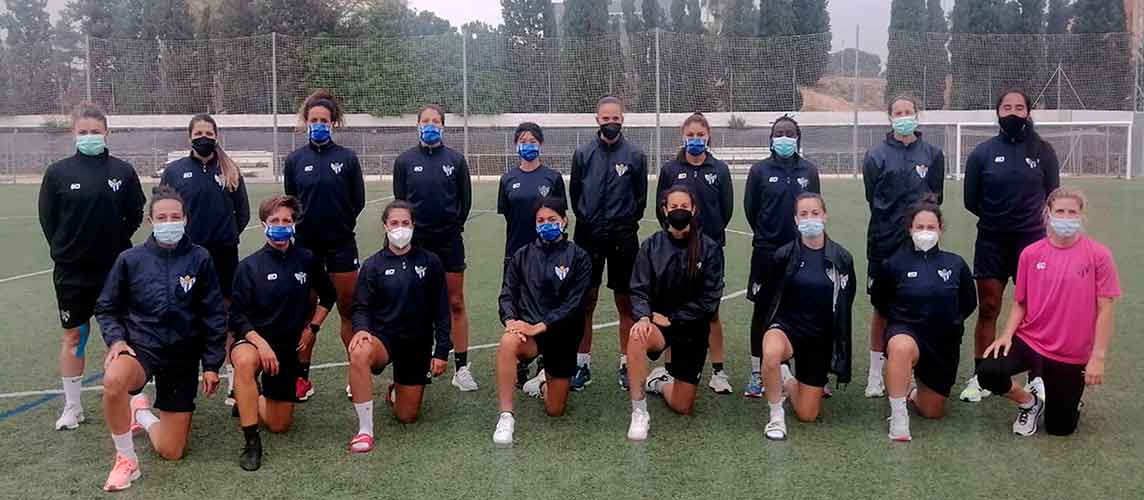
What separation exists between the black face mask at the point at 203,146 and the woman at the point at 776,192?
3362 mm

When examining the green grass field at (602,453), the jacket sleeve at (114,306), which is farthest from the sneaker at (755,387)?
the jacket sleeve at (114,306)

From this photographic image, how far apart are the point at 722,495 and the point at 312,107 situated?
3574mm

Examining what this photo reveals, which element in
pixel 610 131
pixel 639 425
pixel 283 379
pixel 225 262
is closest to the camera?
pixel 639 425

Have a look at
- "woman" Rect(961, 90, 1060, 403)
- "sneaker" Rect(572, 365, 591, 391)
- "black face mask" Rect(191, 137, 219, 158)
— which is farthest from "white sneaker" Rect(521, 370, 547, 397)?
"woman" Rect(961, 90, 1060, 403)

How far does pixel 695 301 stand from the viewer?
5.48 meters

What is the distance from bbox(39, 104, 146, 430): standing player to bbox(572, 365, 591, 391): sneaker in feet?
9.42

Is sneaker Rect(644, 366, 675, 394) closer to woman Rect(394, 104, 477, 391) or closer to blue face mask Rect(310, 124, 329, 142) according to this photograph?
woman Rect(394, 104, 477, 391)

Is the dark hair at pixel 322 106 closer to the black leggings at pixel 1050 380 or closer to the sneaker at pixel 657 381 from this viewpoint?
the sneaker at pixel 657 381

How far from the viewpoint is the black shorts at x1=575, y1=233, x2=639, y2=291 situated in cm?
622

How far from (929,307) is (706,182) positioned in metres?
1.61

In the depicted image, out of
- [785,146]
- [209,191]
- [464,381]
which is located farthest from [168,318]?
[785,146]

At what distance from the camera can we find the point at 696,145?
5.98 metres

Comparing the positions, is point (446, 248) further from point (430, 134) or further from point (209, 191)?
point (209, 191)

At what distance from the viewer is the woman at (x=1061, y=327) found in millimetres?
4902
